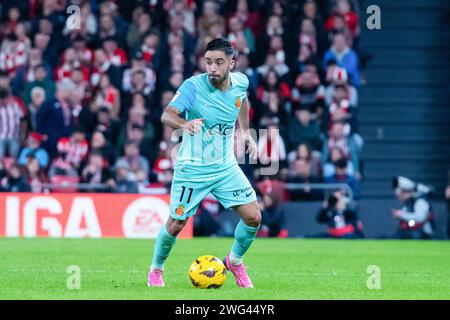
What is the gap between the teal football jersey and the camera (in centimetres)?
1038

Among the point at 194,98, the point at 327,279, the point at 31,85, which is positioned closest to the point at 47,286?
the point at 194,98

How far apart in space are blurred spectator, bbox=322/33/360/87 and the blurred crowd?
0.02m

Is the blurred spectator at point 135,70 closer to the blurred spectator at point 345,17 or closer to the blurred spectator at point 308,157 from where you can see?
the blurred spectator at point 308,157

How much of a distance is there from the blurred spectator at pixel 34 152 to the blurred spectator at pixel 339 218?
195 inches

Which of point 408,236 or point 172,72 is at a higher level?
point 172,72

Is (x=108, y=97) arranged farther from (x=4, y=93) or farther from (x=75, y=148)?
(x=4, y=93)

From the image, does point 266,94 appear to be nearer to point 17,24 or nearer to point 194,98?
point 17,24

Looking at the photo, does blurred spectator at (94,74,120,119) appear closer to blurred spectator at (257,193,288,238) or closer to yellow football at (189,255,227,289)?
blurred spectator at (257,193,288,238)

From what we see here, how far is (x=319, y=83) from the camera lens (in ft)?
68.7

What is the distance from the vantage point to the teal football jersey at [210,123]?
10.4 meters

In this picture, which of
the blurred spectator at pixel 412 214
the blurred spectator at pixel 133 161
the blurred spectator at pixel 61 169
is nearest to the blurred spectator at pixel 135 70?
the blurred spectator at pixel 133 161

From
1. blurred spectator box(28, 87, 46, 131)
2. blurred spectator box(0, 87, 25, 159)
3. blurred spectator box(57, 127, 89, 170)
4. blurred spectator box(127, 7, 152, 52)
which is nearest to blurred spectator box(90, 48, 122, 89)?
blurred spectator box(127, 7, 152, 52)

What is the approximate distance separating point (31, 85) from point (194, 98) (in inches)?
446
